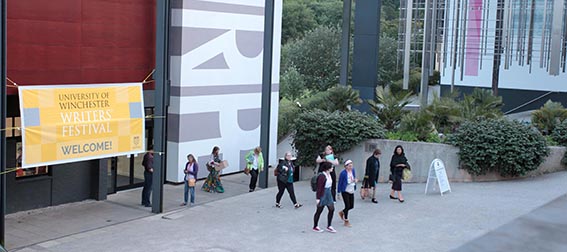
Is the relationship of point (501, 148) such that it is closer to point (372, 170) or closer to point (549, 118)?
point (549, 118)

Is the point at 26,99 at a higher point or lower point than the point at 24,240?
higher

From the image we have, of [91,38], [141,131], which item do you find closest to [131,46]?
[91,38]

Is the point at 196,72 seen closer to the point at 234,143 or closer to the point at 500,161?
the point at 234,143

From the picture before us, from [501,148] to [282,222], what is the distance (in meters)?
6.70

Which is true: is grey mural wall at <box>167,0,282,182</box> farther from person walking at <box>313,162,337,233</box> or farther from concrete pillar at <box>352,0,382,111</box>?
person walking at <box>313,162,337,233</box>

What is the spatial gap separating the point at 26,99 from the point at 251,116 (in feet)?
33.5

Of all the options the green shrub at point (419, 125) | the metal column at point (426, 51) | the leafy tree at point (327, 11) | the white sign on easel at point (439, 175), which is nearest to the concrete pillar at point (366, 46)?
the metal column at point (426, 51)

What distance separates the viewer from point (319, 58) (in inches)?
1730

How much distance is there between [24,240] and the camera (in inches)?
534

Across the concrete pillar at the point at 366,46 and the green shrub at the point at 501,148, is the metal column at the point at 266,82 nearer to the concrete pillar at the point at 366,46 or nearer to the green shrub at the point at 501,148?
the green shrub at the point at 501,148

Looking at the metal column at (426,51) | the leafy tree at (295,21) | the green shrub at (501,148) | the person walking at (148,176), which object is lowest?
the person walking at (148,176)

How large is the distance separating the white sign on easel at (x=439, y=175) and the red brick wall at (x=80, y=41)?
748 cm

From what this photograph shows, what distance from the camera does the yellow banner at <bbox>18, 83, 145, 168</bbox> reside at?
1360 cm

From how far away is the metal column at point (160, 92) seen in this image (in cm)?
1570
